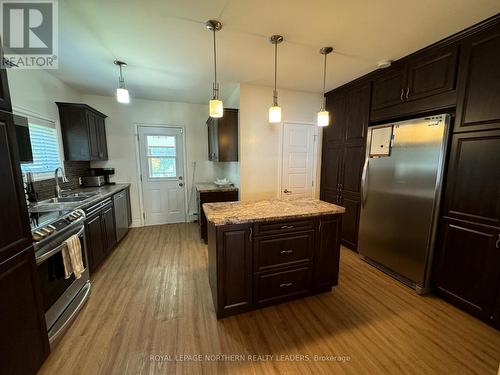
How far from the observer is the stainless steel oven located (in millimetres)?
1531

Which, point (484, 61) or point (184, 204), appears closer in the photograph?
point (484, 61)

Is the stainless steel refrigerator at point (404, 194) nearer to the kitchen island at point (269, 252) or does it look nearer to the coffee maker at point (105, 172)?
the kitchen island at point (269, 252)

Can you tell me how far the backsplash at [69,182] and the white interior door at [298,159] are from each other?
138 inches

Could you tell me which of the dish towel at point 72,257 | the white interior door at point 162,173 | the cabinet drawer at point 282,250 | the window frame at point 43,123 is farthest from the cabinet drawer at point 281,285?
the white interior door at point 162,173

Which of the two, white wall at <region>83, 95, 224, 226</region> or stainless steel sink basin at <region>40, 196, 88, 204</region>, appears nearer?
stainless steel sink basin at <region>40, 196, 88, 204</region>

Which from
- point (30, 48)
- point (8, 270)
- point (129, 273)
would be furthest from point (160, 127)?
point (8, 270)

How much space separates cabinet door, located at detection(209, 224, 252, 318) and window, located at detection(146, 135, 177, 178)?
10.8 feet

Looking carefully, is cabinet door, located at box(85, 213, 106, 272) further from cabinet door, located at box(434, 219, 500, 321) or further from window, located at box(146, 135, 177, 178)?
cabinet door, located at box(434, 219, 500, 321)

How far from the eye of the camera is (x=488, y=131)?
A: 68.3 inches

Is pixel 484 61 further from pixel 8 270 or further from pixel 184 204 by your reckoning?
pixel 184 204

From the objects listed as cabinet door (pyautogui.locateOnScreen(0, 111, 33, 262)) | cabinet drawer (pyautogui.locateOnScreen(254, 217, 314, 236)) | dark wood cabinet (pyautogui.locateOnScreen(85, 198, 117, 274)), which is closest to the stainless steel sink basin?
dark wood cabinet (pyautogui.locateOnScreen(85, 198, 117, 274))

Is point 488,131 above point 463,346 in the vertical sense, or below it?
above

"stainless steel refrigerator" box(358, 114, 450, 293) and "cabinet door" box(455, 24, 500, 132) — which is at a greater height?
"cabinet door" box(455, 24, 500, 132)

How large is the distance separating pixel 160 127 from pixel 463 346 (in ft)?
17.2
